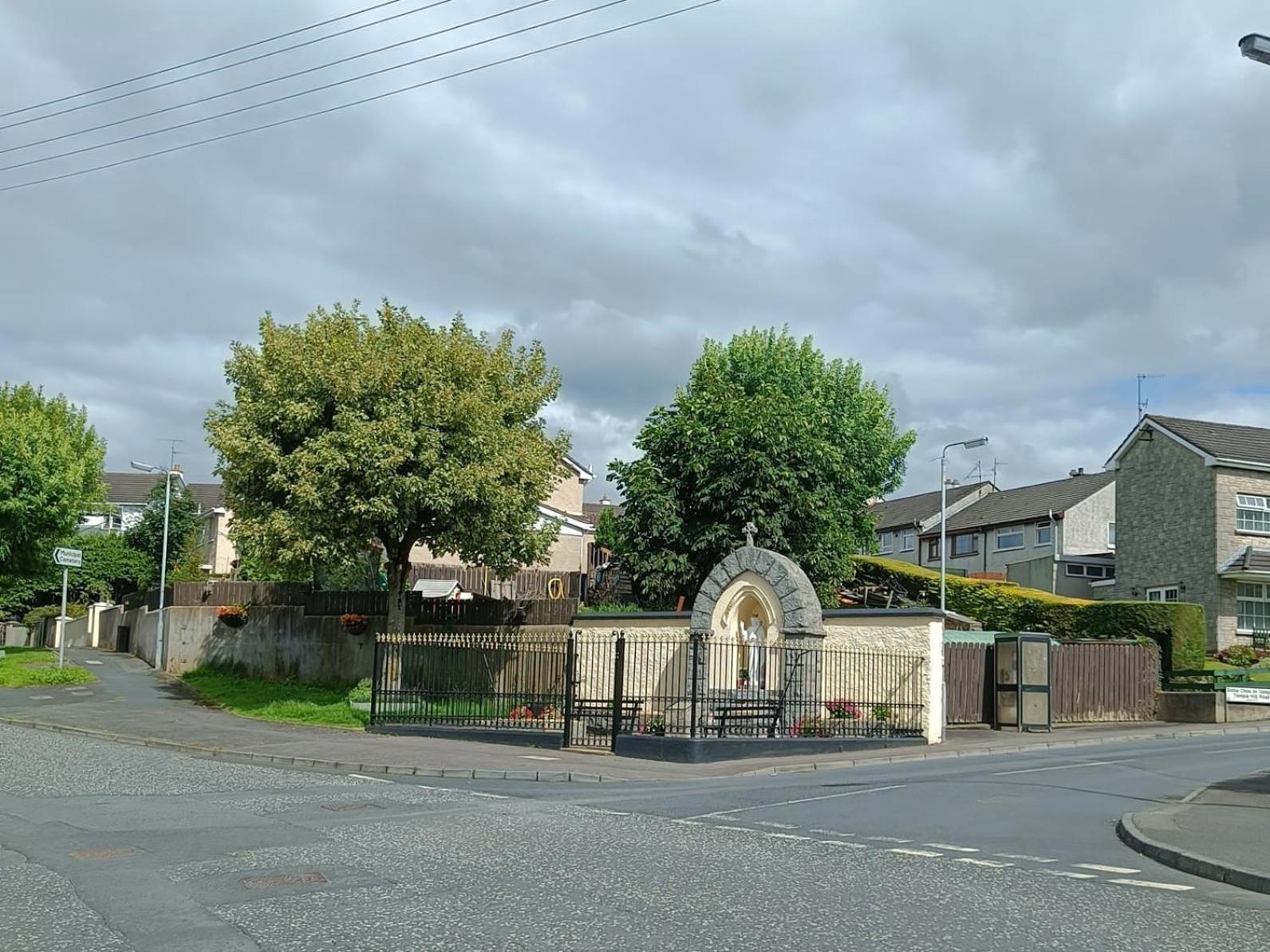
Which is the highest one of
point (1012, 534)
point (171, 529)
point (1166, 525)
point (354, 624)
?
point (1012, 534)

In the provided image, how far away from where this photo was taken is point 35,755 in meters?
18.1

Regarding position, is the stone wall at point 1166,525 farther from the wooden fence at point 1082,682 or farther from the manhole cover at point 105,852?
the manhole cover at point 105,852

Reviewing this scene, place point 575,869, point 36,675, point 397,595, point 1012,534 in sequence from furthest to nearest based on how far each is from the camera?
point 1012,534, point 36,675, point 397,595, point 575,869

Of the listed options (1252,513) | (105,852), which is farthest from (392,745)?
(1252,513)

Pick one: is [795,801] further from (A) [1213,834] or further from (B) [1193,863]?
(B) [1193,863]

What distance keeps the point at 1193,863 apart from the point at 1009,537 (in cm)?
4956

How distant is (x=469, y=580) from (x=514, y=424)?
1190 cm

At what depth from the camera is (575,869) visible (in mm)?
9453

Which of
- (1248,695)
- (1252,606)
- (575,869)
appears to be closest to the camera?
(575,869)

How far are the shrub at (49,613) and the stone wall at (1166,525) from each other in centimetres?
4312

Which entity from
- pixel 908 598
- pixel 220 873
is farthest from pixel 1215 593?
pixel 220 873

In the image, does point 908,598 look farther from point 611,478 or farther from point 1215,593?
point 611,478

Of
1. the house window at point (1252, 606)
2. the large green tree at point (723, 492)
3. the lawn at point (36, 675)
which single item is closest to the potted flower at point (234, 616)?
the lawn at point (36, 675)

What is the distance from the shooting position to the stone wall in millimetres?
42281
